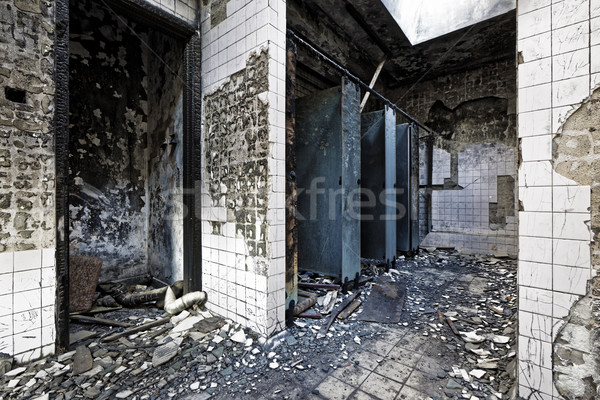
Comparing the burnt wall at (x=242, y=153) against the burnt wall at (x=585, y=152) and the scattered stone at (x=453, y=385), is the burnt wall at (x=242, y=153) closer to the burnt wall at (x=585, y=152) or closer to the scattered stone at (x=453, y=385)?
the scattered stone at (x=453, y=385)

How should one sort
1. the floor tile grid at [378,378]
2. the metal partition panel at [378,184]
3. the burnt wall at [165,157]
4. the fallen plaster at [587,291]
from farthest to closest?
the metal partition panel at [378,184], the burnt wall at [165,157], the floor tile grid at [378,378], the fallen plaster at [587,291]

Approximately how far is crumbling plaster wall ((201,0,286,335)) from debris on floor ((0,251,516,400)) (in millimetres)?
246

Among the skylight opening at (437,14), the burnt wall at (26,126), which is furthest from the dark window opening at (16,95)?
the skylight opening at (437,14)

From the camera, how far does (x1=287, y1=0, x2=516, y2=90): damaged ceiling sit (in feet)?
12.8

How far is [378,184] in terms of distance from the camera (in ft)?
12.8

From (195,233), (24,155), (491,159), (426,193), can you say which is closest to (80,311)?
(195,233)

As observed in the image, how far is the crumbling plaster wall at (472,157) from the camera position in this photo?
501 cm

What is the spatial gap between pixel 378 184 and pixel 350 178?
3.38ft

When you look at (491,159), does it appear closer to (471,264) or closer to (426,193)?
(426,193)

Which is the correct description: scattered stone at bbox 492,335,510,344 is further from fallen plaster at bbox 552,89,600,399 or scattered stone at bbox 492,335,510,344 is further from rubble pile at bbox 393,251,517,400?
fallen plaster at bbox 552,89,600,399

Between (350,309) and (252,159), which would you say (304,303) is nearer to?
(350,309)

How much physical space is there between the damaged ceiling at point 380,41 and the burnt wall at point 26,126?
2.96 metres

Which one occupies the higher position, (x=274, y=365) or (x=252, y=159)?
(x=252, y=159)

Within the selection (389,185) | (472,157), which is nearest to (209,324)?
(389,185)
